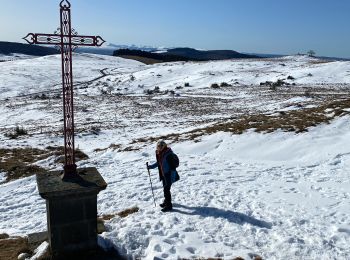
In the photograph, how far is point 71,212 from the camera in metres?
7.93

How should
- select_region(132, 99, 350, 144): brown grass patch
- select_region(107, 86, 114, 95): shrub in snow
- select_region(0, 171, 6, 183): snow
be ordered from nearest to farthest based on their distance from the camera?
select_region(0, 171, 6, 183): snow < select_region(132, 99, 350, 144): brown grass patch < select_region(107, 86, 114, 95): shrub in snow

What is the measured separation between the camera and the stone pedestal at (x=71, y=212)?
7773 millimetres

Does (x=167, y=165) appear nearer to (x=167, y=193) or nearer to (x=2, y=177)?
(x=167, y=193)

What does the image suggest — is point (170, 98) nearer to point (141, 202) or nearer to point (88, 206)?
point (141, 202)

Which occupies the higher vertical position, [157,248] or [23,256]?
[157,248]

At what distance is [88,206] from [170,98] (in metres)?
37.6

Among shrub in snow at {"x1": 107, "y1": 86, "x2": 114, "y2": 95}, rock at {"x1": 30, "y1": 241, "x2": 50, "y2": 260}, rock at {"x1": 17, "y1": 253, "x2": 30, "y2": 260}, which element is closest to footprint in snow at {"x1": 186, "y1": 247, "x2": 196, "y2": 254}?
rock at {"x1": 30, "y1": 241, "x2": 50, "y2": 260}

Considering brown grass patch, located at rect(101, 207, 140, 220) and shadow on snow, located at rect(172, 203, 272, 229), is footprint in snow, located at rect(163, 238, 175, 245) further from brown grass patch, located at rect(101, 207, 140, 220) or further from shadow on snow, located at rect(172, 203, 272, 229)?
brown grass patch, located at rect(101, 207, 140, 220)

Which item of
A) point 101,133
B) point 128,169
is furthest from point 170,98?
point 128,169

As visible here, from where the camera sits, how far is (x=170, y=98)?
149 ft

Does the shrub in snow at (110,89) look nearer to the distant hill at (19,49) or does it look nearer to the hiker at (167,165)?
the hiker at (167,165)

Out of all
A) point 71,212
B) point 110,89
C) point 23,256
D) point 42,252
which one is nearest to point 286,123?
point 71,212

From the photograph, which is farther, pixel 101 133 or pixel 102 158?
pixel 101 133

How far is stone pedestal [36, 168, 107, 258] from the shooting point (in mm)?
7773
